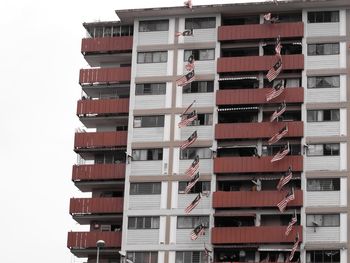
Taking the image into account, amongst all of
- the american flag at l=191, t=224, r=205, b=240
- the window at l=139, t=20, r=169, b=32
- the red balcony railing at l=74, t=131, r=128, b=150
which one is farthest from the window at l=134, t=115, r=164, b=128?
the american flag at l=191, t=224, r=205, b=240

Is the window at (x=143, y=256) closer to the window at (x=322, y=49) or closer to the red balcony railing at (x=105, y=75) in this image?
the red balcony railing at (x=105, y=75)

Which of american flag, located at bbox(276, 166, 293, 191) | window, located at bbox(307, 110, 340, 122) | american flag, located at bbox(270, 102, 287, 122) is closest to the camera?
american flag, located at bbox(276, 166, 293, 191)

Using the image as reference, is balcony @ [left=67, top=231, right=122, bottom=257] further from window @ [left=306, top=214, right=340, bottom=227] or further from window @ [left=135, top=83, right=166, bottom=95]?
window @ [left=306, top=214, right=340, bottom=227]

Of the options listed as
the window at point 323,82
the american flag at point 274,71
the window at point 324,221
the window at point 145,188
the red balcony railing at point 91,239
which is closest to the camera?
the window at point 324,221

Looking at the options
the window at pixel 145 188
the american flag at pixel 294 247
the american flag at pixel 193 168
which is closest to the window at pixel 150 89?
the american flag at pixel 193 168

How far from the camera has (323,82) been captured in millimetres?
119938

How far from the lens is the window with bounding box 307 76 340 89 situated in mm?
119750

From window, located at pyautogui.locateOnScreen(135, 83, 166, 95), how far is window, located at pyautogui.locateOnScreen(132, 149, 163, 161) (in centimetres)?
650

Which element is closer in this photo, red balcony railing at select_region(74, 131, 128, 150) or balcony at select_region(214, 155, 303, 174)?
balcony at select_region(214, 155, 303, 174)

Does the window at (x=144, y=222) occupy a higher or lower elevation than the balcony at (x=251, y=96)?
lower

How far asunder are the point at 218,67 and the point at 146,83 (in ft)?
26.3

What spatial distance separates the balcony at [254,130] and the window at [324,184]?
511 centimetres

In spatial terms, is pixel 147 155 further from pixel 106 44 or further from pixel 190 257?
pixel 106 44

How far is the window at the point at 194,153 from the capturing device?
4727 inches
